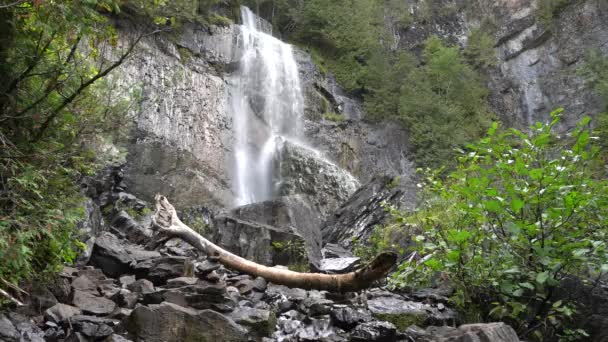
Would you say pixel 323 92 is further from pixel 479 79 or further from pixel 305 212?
pixel 305 212

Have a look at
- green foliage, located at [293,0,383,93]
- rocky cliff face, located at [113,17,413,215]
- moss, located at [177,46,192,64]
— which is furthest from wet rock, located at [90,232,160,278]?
green foliage, located at [293,0,383,93]

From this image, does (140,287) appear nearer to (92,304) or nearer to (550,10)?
(92,304)

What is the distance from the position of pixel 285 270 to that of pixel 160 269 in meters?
1.77

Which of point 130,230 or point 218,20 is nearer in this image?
point 130,230

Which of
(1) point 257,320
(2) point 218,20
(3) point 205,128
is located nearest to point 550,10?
(2) point 218,20

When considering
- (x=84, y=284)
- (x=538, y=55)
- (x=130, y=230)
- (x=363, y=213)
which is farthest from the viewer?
(x=538, y=55)

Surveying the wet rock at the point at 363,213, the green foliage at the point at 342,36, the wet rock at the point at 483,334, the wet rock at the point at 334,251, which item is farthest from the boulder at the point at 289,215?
the green foliage at the point at 342,36

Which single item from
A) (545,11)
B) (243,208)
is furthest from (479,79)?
(243,208)

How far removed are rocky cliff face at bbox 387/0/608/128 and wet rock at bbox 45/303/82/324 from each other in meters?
23.5

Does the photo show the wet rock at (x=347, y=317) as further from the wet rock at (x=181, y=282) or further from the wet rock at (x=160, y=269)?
the wet rock at (x=160, y=269)

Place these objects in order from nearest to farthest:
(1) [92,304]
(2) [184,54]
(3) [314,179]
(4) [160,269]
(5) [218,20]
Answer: (1) [92,304]
(4) [160,269]
(3) [314,179]
(2) [184,54]
(5) [218,20]

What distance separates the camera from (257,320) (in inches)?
212

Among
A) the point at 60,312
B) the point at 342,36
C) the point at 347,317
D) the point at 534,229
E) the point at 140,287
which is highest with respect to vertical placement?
the point at 342,36

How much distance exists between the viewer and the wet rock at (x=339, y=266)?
861 centimetres
